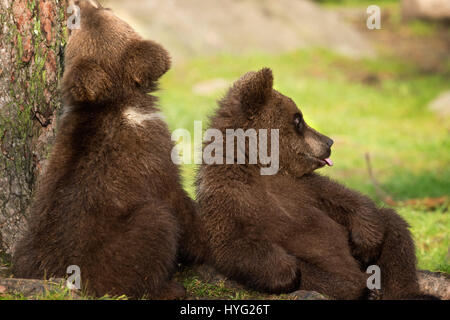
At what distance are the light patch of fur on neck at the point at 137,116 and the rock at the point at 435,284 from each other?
8.35 ft

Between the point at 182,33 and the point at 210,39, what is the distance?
96 cm

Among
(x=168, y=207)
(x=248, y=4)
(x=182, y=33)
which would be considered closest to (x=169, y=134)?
(x=168, y=207)

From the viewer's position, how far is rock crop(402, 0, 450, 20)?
21.5 metres

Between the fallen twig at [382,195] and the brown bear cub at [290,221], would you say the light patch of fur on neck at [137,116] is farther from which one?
the fallen twig at [382,195]

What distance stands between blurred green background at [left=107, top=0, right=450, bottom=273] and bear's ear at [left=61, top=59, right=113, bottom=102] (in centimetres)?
372

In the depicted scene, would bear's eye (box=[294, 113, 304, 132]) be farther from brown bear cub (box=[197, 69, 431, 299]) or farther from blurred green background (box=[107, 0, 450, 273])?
blurred green background (box=[107, 0, 450, 273])

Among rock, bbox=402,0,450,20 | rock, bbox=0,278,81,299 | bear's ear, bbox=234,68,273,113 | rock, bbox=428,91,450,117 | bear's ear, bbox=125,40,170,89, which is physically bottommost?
rock, bbox=0,278,81,299

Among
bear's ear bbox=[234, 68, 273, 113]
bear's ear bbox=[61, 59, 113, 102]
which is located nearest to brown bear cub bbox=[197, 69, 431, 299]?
bear's ear bbox=[234, 68, 273, 113]

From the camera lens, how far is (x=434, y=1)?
21688 mm

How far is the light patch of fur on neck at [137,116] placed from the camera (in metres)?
4.71

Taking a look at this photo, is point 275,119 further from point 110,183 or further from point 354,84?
point 354,84

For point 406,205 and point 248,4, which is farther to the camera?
point 248,4

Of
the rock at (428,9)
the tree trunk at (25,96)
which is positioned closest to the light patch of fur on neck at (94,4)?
the tree trunk at (25,96)
